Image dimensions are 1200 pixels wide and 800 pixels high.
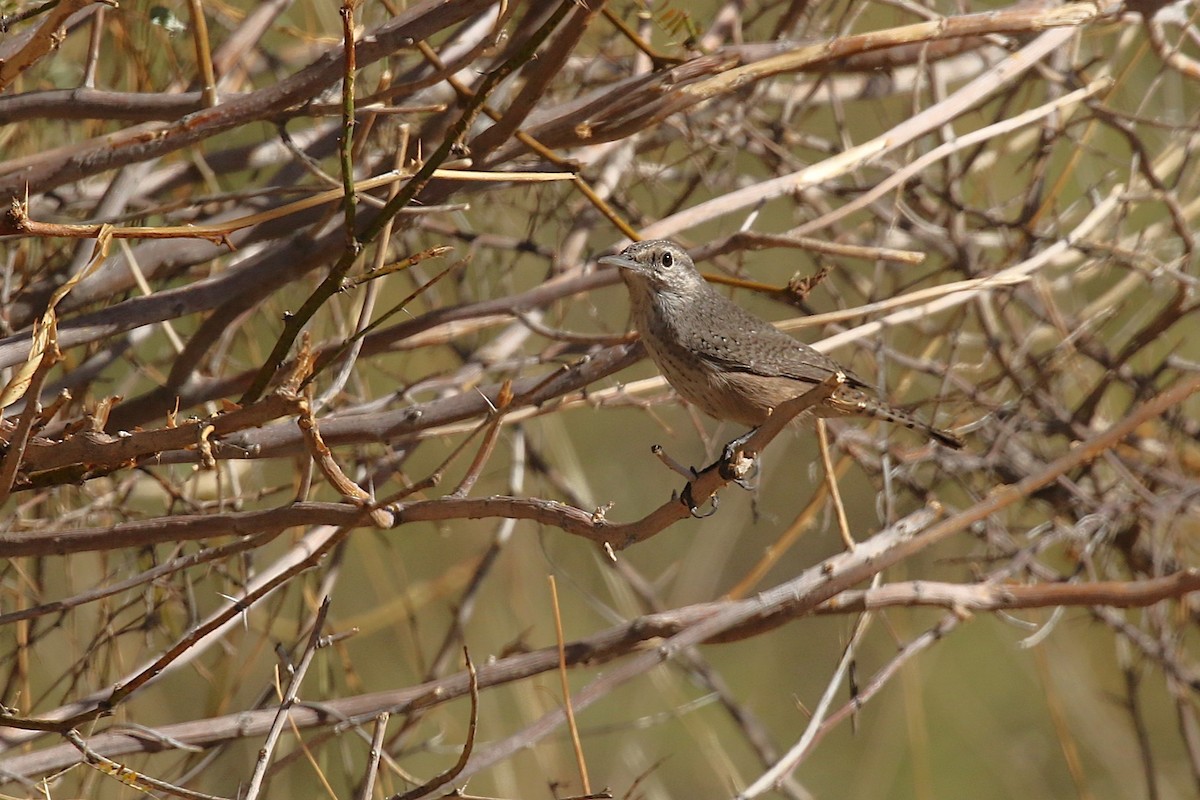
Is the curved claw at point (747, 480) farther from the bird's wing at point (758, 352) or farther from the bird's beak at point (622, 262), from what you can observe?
the bird's beak at point (622, 262)

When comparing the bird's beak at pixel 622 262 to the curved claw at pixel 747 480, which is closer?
the curved claw at pixel 747 480

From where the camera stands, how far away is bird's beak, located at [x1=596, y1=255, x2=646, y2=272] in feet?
11.7

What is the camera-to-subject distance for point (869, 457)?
4156mm

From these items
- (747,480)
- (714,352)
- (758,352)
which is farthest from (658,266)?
(747,480)

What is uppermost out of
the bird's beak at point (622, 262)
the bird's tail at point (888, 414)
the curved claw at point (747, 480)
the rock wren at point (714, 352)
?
the bird's beak at point (622, 262)

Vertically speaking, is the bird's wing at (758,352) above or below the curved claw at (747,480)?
above

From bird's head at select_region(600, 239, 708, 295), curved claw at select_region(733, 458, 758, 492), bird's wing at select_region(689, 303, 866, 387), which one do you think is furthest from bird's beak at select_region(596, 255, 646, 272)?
curved claw at select_region(733, 458, 758, 492)

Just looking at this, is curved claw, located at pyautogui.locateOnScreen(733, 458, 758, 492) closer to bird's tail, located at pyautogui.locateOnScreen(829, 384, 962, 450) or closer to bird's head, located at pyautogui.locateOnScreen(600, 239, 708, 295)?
bird's tail, located at pyautogui.locateOnScreen(829, 384, 962, 450)

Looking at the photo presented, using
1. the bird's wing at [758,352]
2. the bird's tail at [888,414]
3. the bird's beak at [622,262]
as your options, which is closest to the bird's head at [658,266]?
the bird's beak at [622,262]

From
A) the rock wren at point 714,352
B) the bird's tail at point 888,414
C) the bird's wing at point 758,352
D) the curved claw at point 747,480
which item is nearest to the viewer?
the curved claw at point 747,480

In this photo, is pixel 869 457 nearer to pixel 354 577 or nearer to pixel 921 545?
pixel 921 545

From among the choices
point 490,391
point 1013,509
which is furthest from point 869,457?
point 490,391

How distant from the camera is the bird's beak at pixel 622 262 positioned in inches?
140

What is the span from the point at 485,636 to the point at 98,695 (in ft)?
10.9
